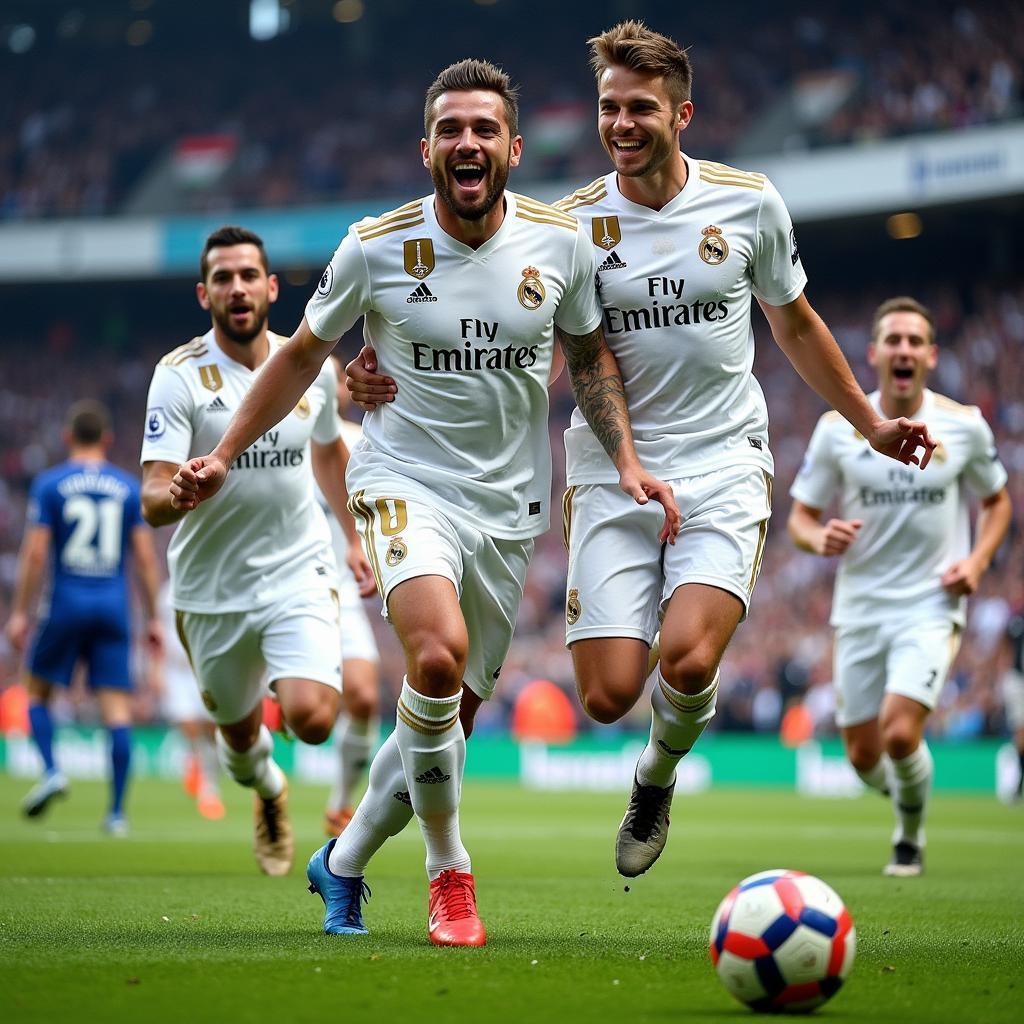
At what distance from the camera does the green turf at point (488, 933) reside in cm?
408

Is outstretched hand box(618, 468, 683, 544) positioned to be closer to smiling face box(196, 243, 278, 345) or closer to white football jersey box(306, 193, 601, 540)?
white football jersey box(306, 193, 601, 540)

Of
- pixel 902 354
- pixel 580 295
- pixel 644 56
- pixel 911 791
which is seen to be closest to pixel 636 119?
pixel 644 56

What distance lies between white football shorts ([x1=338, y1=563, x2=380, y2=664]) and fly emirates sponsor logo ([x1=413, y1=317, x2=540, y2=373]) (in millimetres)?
4179

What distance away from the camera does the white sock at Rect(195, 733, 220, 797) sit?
14.8 metres

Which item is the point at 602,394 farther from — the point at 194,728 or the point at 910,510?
the point at 194,728

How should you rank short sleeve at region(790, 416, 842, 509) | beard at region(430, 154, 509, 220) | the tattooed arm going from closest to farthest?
beard at region(430, 154, 509, 220)
the tattooed arm
short sleeve at region(790, 416, 842, 509)

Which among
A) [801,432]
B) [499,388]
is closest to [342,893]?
[499,388]

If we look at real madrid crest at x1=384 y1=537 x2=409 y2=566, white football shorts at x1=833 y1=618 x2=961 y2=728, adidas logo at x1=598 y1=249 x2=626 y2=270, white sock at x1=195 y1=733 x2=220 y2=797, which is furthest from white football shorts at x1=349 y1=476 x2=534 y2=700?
white sock at x1=195 y1=733 x2=220 y2=797

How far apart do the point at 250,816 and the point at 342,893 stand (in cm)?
878

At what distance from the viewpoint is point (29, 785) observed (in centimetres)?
1989

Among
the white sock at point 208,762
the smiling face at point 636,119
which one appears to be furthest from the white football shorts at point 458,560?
the white sock at point 208,762

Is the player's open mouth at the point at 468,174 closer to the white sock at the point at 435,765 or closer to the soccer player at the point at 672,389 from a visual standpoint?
the soccer player at the point at 672,389

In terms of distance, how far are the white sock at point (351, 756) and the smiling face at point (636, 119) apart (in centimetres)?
461

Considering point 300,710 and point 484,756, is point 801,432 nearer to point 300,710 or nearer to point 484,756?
point 484,756
